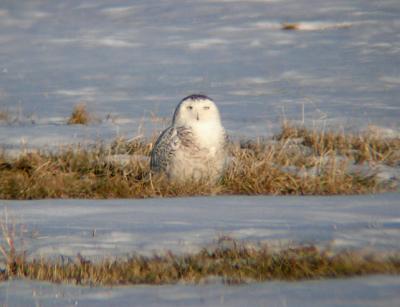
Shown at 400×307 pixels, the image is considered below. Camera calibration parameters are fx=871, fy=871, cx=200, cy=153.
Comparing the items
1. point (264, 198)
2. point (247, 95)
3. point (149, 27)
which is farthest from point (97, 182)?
point (149, 27)

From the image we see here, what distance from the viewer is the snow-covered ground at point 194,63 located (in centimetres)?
1093

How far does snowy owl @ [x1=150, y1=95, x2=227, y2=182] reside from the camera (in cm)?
604

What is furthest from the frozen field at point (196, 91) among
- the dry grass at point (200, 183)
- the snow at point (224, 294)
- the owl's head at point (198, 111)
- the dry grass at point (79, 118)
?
the owl's head at point (198, 111)

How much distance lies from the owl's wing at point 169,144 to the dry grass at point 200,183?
114 mm

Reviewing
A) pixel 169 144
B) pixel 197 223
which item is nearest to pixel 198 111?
pixel 169 144

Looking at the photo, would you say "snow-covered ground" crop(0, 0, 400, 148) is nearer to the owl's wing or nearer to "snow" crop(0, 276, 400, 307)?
the owl's wing

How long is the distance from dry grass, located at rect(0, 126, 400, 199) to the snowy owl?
0.32ft

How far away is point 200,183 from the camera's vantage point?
609cm

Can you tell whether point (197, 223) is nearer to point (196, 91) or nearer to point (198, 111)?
point (198, 111)

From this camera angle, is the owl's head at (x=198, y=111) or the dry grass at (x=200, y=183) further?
the dry grass at (x=200, y=183)

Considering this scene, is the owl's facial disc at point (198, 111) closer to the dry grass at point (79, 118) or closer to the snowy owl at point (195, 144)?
the snowy owl at point (195, 144)

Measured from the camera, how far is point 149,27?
1989 centimetres

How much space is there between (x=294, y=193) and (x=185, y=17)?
48.1 ft

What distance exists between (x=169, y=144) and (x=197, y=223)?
1438 millimetres
